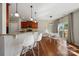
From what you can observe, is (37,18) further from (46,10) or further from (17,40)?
(17,40)

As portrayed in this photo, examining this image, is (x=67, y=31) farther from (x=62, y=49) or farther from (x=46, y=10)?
(x=46, y=10)

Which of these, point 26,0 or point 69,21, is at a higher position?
point 26,0

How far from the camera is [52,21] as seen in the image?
6.48 ft

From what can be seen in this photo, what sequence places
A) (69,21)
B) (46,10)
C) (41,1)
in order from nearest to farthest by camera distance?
(41,1) → (46,10) → (69,21)

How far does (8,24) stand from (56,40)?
1242 millimetres

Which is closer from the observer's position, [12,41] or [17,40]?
[12,41]

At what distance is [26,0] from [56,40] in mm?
846

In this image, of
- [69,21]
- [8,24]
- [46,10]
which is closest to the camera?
[46,10]

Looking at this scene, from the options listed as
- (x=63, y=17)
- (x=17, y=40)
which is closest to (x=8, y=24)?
(x=17, y=40)

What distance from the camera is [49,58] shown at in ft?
5.10

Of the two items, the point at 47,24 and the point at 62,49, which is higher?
the point at 47,24

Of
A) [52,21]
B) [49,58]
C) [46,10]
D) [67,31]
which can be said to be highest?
[46,10]

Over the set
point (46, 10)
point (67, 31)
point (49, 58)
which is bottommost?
point (49, 58)

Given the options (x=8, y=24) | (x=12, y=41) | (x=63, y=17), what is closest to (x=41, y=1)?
(x=63, y=17)
